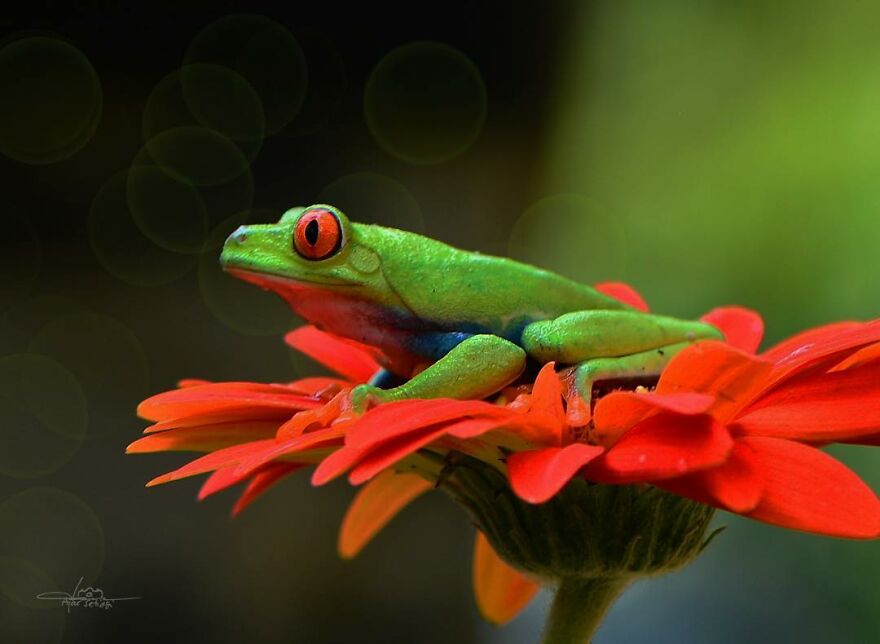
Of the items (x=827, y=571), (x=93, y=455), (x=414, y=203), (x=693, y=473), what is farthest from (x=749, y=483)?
(x=414, y=203)

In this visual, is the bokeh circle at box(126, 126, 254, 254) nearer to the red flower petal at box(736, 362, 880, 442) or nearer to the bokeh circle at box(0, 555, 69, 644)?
the bokeh circle at box(0, 555, 69, 644)

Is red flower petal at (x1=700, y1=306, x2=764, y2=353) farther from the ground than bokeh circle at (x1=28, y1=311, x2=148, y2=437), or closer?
farther from the ground

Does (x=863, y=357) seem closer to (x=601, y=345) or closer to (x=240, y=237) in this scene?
Answer: (x=601, y=345)

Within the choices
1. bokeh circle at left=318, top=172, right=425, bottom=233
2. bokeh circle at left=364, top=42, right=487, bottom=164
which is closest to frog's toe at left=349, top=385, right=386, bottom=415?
bokeh circle at left=318, top=172, right=425, bottom=233

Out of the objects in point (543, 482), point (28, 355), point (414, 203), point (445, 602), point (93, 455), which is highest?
point (543, 482)

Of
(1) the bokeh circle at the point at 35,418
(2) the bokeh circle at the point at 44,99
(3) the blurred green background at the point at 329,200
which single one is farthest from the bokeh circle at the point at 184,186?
(1) the bokeh circle at the point at 35,418

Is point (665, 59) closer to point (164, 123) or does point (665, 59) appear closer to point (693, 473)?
point (164, 123)

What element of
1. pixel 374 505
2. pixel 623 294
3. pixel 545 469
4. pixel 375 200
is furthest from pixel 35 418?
pixel 545 469
